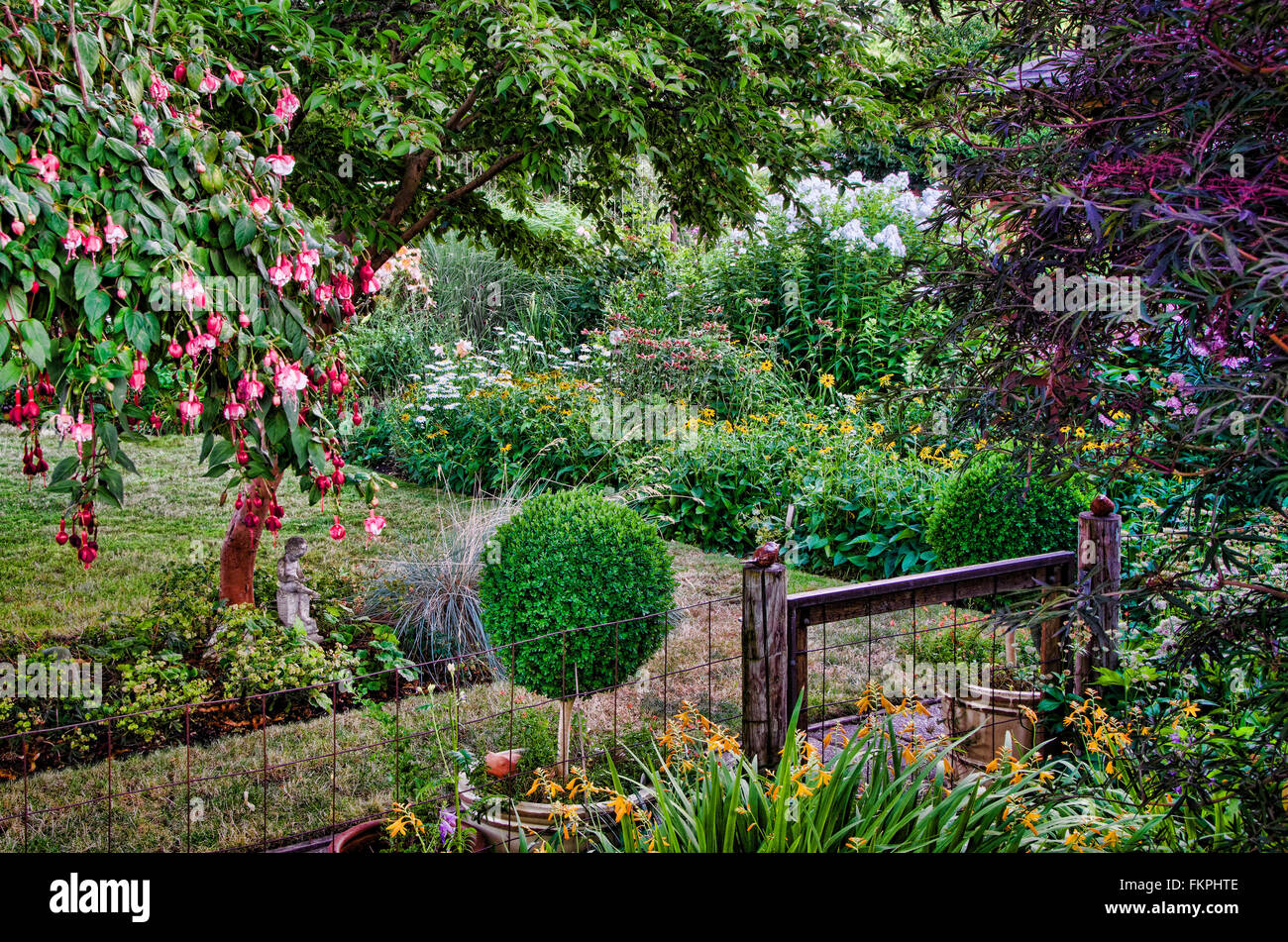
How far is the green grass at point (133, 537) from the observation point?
529cm

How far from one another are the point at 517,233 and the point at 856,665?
10.0 feet

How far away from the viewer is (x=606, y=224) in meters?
5.58

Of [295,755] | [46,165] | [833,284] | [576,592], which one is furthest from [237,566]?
[833,284]

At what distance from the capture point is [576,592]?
139 inches

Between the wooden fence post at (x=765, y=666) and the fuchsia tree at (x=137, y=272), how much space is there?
1.27 metres

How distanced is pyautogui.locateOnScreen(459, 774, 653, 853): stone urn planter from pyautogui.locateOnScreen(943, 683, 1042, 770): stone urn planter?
1.35m

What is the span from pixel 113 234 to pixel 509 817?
201 cm

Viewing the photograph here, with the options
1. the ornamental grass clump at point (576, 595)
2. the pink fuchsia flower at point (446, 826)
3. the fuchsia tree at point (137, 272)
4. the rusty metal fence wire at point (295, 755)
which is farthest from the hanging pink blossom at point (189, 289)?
the ornamental grass clump at point (576, 595)

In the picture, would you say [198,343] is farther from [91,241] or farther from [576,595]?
[576,595]

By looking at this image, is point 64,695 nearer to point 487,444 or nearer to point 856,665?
point 856,665

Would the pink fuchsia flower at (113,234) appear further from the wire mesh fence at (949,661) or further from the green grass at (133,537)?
the green grass at (133,537)

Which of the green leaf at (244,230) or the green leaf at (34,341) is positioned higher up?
the green leaf at (244,230)

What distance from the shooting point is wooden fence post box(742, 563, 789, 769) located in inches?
113
